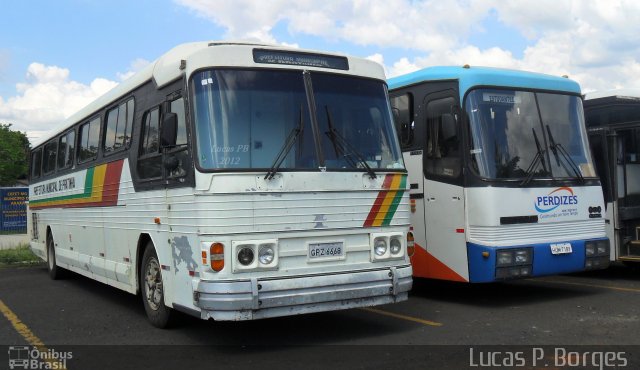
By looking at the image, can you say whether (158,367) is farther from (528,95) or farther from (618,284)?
(618,284)

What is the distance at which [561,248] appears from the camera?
30.1ft

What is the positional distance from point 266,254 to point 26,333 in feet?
12.1

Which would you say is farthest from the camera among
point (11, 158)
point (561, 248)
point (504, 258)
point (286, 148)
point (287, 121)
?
point (11, 158)

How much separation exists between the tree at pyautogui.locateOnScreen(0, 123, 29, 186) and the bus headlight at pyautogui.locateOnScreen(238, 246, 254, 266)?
266 feet

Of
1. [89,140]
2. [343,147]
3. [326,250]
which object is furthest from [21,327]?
[343,147]

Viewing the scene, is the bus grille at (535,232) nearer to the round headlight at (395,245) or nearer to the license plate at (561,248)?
the license plate at (561,248)

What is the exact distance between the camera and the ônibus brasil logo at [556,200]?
9102 mm

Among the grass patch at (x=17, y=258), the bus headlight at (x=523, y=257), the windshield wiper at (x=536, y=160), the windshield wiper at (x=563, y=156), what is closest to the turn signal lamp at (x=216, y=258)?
the bus headlight at (x=523, y=257)

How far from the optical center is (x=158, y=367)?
627 cm

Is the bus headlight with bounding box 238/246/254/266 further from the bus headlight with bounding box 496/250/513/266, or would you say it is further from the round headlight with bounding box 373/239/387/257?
the bus headlight with bounding box 496/250/513/266


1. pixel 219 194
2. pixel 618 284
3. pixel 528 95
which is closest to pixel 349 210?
pixel 219 194

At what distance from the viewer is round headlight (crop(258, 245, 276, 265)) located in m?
6.55

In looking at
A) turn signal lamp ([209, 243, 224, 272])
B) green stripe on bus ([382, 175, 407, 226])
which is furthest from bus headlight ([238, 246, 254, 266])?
green stripe on bus ([382, 175, 407, 226])

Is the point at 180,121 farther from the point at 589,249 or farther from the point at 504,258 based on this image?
the point at 589,249
